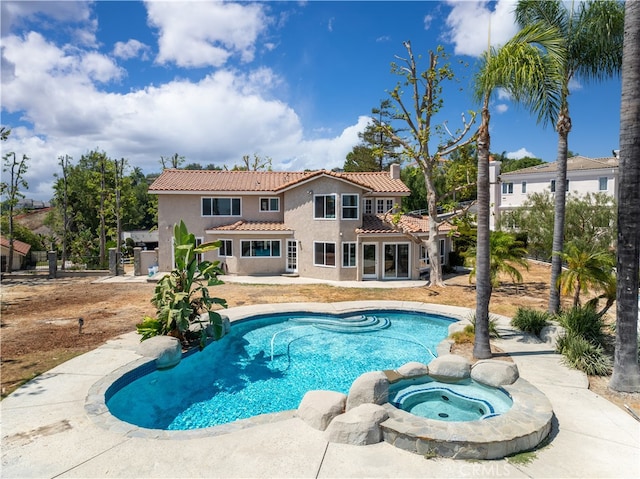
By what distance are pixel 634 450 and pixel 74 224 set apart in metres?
64.2

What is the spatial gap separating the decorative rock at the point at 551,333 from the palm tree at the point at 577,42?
1831 mm

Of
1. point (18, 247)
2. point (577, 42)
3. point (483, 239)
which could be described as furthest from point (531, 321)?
point (18, 247)

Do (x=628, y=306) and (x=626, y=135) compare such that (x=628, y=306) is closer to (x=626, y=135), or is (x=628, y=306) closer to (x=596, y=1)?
(x=626, y=135)

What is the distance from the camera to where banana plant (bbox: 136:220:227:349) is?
42.8 feet

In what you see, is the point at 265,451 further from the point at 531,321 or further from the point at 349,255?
the point at 349,255

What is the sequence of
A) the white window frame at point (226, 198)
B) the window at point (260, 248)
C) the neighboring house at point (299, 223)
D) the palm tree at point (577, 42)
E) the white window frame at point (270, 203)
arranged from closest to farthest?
the palm tree at point (577, 42) → the neighboring house at point (299, 223) → the window at point (260, 248) → the white window frame at point (226, 198) → the white window frame at point (270, 203)

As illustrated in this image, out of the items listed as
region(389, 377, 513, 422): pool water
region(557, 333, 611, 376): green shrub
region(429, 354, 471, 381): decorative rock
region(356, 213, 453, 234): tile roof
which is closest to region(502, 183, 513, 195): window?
region(356, 213, 453, 234): tile roof

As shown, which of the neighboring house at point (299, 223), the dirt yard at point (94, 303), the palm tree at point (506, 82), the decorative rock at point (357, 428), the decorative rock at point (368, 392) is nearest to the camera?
the decorative rock at point (357, 428)

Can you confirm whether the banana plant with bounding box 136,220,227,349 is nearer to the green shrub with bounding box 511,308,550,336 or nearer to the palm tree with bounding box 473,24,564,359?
the palm tree with bounding box 473,24,564,359

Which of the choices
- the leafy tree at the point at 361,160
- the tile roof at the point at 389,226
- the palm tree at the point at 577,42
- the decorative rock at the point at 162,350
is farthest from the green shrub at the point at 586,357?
the leafy tree at the point at 361,160

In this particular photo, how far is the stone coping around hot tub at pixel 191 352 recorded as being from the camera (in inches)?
301

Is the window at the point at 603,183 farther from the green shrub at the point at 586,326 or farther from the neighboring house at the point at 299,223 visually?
the green shrub at the point at 586,326

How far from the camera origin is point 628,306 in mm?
9094

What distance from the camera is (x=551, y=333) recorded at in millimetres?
12984
